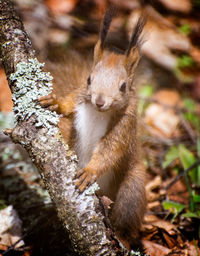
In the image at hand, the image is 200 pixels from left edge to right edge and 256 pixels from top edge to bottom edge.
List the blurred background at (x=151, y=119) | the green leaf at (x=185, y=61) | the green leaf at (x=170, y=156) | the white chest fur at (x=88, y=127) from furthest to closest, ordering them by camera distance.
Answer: the green leaf at (x=185, y=61)
the green leaf at (x=170, y=156)
the blurred background at (x=151, y=119)
the white chest fur at (x=88, y=127)

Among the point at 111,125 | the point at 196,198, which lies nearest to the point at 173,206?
the point at 196,198

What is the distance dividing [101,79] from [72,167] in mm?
752

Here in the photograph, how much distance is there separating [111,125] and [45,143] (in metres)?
0.78

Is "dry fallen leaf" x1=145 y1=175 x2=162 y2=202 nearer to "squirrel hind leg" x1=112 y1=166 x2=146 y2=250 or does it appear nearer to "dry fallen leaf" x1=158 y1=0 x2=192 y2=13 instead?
"squirrel hind leg" x1=112 y1=166 x2=146 y2=250

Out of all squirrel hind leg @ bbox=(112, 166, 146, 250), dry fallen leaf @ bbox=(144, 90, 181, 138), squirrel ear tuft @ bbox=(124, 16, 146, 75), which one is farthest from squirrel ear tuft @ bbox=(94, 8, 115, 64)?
dry fallen leaf @ bbox=(144, 90, 181, 138)

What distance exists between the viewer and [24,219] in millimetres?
2568

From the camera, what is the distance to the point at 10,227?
2455 millimetres

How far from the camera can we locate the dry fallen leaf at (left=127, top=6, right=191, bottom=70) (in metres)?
5.27

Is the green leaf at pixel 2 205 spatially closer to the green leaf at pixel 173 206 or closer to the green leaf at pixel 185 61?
the green leaf at pixel 173 206

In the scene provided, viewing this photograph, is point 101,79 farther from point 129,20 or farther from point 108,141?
point 129,20

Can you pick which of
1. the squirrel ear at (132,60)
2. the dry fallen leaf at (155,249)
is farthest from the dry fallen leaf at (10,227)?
the squirrel ear at (132,60)

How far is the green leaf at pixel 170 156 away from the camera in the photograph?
349 cm

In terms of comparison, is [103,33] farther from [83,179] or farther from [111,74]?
[83,179]

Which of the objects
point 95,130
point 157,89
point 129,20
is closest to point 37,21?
point 129,20
